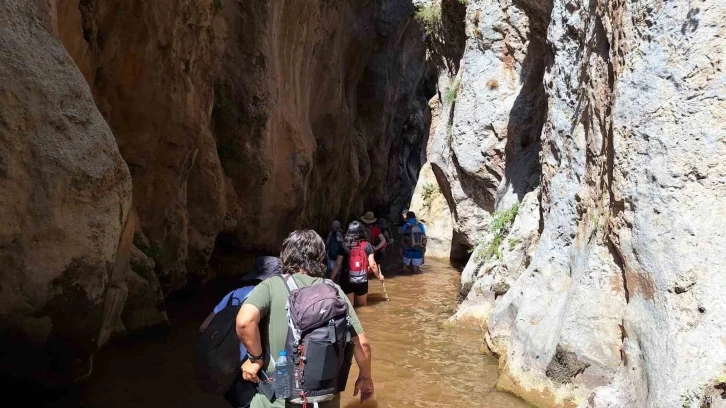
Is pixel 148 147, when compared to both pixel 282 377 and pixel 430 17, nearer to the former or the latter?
pixel 282 377

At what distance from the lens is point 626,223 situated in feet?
16.3

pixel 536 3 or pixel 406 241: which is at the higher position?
pixel 536 3

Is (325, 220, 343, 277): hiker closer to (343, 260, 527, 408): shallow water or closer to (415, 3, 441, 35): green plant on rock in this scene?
(343, 260, 527, 408): shallow water

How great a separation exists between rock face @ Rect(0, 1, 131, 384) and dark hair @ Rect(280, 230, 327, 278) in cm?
255

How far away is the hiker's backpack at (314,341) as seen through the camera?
3.13 m

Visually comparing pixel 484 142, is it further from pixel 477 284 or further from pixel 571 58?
pixel 571 58

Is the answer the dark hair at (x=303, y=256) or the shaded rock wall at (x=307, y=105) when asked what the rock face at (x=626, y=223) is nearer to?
the dark hair at (x=303, y=256)

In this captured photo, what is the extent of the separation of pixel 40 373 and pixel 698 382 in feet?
16.3

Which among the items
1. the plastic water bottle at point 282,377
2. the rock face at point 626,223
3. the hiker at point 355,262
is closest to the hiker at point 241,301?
the plastic water bottle at point 282,377

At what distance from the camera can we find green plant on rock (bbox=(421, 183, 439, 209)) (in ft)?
62.4

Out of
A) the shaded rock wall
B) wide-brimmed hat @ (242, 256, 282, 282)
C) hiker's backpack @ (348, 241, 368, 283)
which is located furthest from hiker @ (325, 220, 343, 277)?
wide-brimmed hat @ (242, 256, 282, 282)

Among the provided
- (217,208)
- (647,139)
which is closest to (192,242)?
(217,208)

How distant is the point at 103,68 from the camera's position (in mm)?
8781

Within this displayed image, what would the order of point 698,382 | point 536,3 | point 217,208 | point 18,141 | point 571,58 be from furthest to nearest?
point 217,208 → point 536,3 → point 571,58 → point 18,141 → point 698,382
